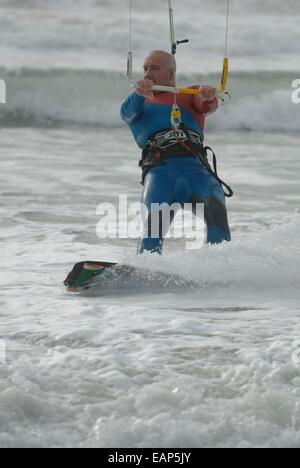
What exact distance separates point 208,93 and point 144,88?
1.23ft

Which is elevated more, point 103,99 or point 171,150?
point 171,150

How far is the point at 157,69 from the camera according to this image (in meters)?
6.34

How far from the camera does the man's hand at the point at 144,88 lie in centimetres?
609

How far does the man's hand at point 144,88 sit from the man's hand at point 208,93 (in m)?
0.30

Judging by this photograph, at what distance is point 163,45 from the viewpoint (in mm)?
20156

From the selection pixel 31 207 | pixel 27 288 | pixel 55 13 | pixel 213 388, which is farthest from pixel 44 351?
pixel 55 13

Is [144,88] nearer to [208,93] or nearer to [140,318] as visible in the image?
[208,93]

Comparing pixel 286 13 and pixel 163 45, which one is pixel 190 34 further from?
pixel 286 13

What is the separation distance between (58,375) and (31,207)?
170 inches
